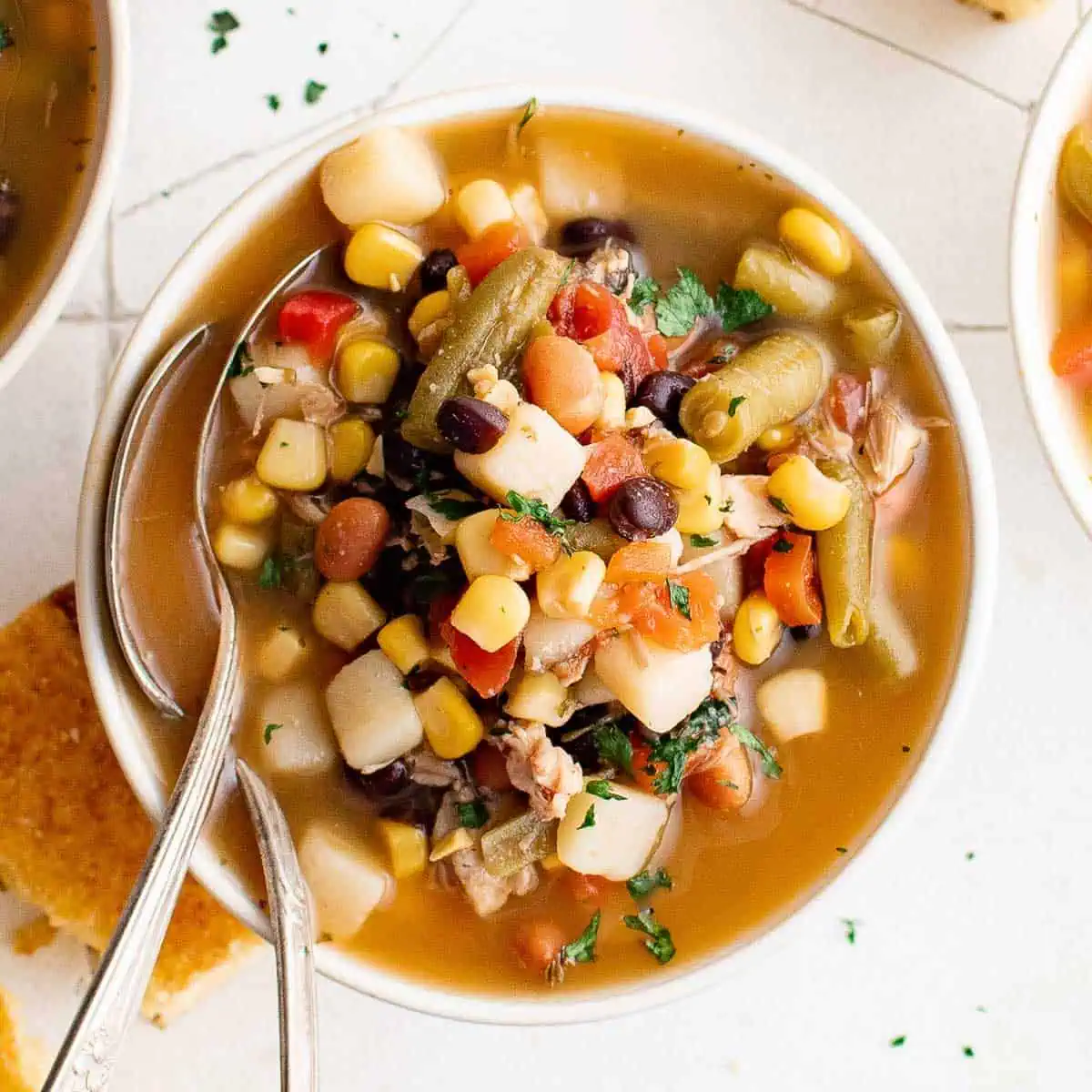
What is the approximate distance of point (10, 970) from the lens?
10.1 ft

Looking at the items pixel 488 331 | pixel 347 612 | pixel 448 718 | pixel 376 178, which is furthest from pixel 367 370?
pixel 448 718

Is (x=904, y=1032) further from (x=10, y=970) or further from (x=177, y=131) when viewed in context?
(x=177, y=131)

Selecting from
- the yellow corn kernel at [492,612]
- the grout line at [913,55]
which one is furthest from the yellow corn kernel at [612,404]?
the grout line at [913,55]

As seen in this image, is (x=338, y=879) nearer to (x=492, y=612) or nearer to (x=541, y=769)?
(x=541, y=769)

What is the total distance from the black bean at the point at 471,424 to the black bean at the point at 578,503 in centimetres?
19

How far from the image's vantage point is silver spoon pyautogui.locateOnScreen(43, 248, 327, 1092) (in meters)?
2.07

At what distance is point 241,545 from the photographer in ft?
8.16

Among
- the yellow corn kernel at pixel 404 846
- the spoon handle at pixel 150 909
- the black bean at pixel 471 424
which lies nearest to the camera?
the spoon handle at pixel 150 909

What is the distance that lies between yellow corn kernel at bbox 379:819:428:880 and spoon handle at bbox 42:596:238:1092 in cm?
35

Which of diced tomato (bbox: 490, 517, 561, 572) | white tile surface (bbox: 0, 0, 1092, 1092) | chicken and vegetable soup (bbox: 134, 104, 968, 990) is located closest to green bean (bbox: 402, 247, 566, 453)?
chicken and vegetable soup (bbox: 134, 104, 968, 990)

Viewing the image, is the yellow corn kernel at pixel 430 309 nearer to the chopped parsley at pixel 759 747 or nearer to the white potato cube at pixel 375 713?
the white potato cube at pixel 375 713

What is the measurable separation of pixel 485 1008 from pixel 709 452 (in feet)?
3.93

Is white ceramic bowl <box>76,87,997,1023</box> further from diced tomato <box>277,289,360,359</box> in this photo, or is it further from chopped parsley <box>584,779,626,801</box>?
chopped parsley <box>584,779,626,801</box>

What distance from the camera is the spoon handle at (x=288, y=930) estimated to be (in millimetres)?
2311
